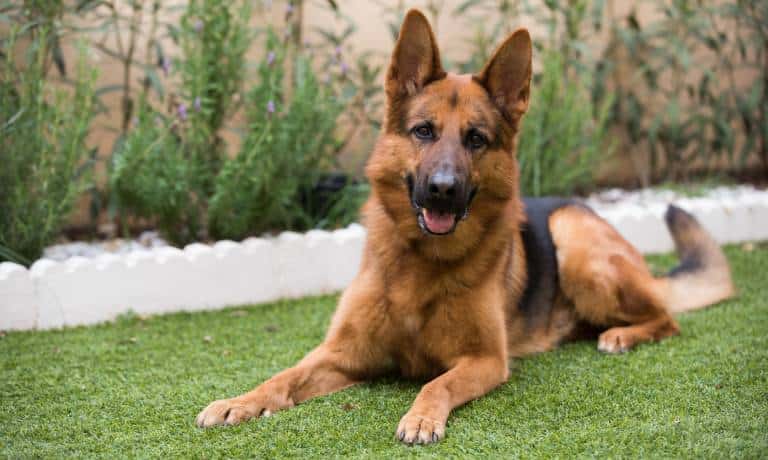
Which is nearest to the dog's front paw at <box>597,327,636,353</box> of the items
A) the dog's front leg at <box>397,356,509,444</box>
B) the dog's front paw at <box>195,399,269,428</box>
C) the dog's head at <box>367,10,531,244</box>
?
the dog's front leg at <box>397,356,509,444</box>

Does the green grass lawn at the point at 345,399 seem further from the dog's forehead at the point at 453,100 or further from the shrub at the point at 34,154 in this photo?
the dog's forehead at the point at 453,100

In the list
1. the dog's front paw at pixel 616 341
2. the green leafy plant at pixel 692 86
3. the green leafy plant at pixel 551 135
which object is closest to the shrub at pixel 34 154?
the dog's front paw at pixel 616 341

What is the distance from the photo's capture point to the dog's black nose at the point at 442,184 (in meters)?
2.83

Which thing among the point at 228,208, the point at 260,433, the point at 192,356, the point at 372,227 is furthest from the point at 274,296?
the point at 260,433

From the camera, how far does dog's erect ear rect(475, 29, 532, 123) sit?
3.19 meters

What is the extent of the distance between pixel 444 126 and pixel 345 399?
1.14 metres

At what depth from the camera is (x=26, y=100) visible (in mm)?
4105

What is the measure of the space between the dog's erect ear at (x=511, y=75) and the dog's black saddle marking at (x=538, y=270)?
0.76 m

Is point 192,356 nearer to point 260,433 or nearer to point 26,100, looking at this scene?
point 260,433

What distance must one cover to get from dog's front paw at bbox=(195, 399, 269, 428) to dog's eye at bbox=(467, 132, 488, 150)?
1302mm

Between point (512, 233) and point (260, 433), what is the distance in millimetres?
1448

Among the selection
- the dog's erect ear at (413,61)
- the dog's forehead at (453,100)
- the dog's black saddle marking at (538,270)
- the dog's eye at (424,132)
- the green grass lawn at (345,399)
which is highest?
the dog's erect ear at (413,61)

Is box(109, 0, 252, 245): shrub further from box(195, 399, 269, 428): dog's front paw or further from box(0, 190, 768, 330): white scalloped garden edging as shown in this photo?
box(195, 399, 269, 428): dog's front paw

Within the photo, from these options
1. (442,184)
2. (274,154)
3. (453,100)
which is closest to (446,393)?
(442,184)
